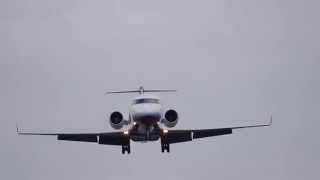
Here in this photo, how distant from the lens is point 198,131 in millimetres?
38406

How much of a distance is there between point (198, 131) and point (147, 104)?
17.0 ft

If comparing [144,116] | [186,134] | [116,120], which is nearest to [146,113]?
[144,116]

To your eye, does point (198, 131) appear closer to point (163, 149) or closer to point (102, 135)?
point (163, 149)

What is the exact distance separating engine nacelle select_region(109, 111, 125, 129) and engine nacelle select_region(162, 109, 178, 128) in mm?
2520

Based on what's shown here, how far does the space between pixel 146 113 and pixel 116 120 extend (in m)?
2.64

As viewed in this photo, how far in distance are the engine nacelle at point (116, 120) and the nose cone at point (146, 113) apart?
1231 mm

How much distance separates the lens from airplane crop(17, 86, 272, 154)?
3450 centimetres

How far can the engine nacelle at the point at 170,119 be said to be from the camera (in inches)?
1410

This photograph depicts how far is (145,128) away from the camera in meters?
35.3

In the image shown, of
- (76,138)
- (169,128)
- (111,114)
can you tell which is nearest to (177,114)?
(169,128)

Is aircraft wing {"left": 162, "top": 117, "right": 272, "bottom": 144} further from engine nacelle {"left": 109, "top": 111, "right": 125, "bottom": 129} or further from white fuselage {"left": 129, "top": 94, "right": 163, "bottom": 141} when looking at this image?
engine nacelle {"left": 109, "top": 111, "right": 125, "bottom": 129}

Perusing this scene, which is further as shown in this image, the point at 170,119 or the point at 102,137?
the point at 102,137

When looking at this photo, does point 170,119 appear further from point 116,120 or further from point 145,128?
point 116,120

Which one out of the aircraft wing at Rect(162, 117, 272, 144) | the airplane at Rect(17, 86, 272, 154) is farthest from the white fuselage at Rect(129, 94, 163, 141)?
the aircraft wing at Rect(162, 117, 272, 144)
